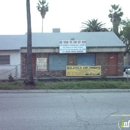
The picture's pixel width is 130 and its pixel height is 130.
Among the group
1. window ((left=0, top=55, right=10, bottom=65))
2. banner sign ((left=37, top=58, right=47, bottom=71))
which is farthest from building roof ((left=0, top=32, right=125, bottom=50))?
banner sign ((left=37, top=58, right=47, bottom=71))

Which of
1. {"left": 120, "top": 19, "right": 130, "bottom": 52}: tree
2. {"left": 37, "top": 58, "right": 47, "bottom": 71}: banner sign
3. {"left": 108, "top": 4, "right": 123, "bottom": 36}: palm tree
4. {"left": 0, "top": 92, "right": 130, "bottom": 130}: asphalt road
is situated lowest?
{"left": 0, "top": 92, "right": 130, "bottom": 130}: asphalt road

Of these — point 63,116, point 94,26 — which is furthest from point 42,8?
point 63,116

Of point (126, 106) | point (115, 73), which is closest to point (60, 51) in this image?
point (115, 73)

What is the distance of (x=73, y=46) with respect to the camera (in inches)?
847

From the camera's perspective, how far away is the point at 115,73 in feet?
72.6

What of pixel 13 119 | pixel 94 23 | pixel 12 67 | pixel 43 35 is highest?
pixel 94 23

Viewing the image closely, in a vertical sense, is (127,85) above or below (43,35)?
below

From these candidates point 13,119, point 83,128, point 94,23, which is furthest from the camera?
point 94,23

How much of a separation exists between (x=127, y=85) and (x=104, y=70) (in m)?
6.30

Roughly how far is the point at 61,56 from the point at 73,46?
150cm

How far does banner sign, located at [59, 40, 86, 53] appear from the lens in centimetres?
2141

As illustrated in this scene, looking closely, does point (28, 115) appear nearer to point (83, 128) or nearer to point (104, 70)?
point (83, 128)

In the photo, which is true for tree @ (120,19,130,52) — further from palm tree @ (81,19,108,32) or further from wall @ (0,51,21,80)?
wall @ (0,51,21,80)

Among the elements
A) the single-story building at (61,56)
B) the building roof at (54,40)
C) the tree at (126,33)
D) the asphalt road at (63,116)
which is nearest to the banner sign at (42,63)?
the single-story building at (61,56)
